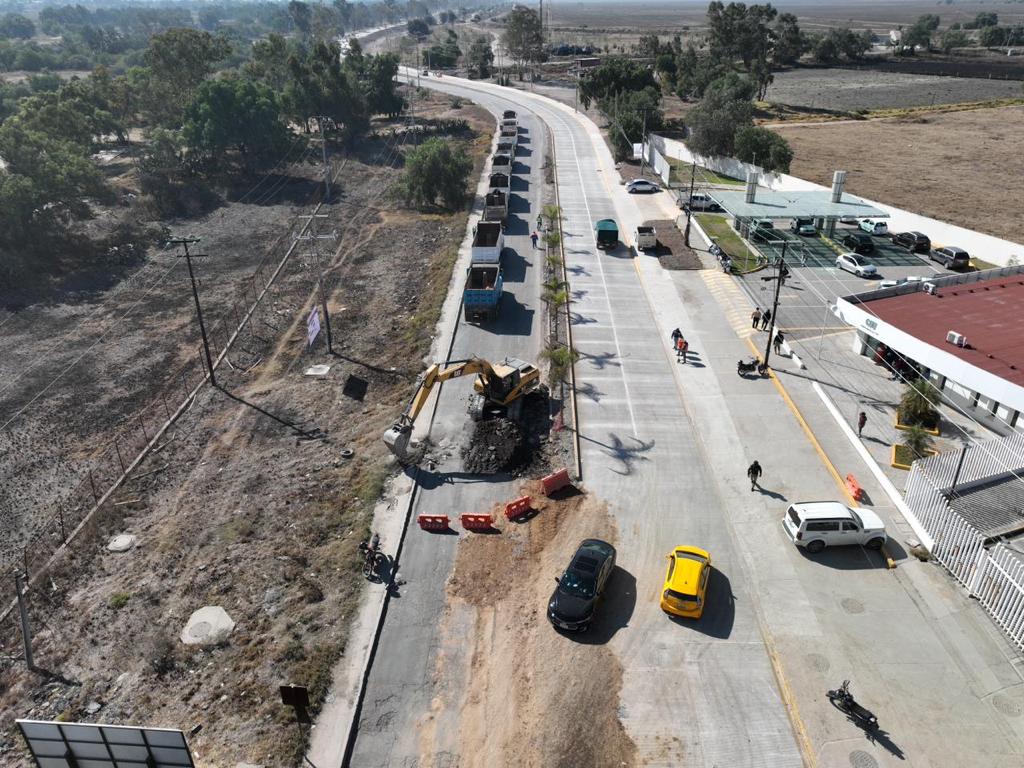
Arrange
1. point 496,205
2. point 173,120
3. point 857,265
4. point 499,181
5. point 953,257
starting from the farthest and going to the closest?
point 173,120 < point 499,181 < point 496,205 < point 953,257 < point 857,265

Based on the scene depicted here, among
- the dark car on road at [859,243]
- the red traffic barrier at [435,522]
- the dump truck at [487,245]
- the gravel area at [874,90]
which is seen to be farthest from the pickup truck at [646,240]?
the gravel area at [874,90]

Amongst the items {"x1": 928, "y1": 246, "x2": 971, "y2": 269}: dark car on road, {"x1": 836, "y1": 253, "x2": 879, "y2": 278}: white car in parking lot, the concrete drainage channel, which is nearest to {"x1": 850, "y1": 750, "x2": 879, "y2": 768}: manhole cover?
the concrete drainage channel

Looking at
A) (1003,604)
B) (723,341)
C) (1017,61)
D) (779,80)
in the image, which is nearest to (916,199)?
(723,341)

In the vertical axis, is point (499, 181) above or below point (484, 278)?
above

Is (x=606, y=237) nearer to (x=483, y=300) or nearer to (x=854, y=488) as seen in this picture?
(x=483, y=300)

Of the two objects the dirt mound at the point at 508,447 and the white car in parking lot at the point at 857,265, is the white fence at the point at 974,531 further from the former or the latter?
the white car in parking lot at the point at 857,265

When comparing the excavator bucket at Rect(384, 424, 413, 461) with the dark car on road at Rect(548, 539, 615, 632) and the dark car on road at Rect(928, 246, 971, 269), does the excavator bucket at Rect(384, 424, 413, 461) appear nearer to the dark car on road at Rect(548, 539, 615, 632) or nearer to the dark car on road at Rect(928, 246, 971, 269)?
the dark car on road at Rect(548, 539, 615, 632)

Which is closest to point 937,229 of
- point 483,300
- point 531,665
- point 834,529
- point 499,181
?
point 483,300

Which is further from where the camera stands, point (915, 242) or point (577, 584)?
point (915, 242)
